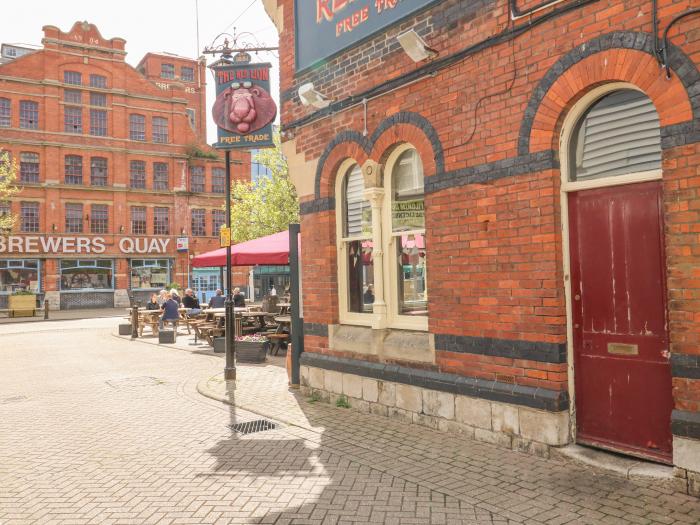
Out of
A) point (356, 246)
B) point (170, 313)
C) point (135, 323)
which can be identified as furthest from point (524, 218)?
point (135, 323)

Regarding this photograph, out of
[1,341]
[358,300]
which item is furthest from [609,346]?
[1,341]

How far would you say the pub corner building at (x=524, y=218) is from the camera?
4.23 m

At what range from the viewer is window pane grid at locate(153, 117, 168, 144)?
38250 millimetres

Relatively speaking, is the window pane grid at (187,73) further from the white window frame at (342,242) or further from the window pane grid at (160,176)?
the white window frame at (342,242)

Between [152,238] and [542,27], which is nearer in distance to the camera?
[542,27]

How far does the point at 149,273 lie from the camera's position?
37062 millimetres

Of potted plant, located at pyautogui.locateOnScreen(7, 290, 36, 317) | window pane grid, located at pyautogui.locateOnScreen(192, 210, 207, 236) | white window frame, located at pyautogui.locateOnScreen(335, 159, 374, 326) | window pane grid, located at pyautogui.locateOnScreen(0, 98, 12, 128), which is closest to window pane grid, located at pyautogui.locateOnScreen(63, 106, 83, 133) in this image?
window pane grid, located at pyautogui.locateOnScreen(0, 98, 12, 128)

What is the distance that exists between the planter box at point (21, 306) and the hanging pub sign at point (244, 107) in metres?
24.4

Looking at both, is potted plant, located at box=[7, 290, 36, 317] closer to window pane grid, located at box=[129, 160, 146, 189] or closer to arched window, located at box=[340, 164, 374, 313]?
window pane grid, located at box=[129, 160, 146, 189]

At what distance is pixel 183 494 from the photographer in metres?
4.51

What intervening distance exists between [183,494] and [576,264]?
13.0 feet

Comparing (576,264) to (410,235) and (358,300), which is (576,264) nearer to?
(410,235)

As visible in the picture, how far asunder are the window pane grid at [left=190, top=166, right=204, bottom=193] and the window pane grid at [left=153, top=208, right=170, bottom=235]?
265 cm

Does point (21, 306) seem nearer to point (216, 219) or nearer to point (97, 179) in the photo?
point (97, 179)
